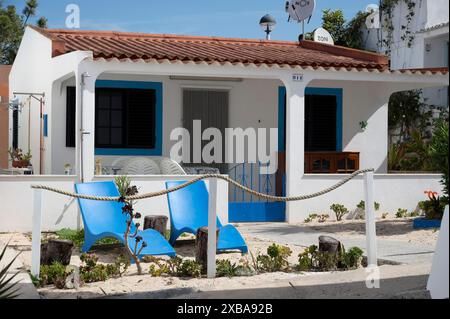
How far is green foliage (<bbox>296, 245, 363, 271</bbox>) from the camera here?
9500 millimetres

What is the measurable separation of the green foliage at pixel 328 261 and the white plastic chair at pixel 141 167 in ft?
20.0

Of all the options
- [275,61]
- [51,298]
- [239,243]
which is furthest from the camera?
[275,61]

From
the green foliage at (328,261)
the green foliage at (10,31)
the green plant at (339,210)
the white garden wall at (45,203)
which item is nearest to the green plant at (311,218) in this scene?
the green plant at (339,210)

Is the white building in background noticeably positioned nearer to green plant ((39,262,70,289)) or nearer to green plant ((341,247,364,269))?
green plant ((341,247,364,269))

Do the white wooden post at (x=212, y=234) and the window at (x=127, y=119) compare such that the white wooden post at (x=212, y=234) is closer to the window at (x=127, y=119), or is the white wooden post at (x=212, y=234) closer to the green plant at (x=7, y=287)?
the green plant at (x=7, y=287)

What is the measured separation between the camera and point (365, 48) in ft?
88.5

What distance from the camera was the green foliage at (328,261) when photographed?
31.2 feet

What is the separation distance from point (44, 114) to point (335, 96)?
667cm

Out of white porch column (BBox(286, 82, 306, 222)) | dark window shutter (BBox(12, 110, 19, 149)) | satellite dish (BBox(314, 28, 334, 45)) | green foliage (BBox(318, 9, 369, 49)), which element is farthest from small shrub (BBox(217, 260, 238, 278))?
green foliage (BBox(318, 9, 369, 49))

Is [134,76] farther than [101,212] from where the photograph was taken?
Yes

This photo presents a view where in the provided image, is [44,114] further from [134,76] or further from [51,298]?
[51,298]

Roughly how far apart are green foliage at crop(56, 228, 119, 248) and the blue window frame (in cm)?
609

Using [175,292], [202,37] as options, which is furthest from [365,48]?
[175,292]
